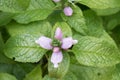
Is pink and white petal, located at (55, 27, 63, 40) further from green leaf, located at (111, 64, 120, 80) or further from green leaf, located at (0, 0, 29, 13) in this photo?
green leaf, located at (111, 64, 120, 80)

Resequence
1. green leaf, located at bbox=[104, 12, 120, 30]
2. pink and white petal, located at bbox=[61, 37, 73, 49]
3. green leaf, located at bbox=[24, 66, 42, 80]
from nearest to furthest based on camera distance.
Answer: pink and white petal, located at bbox=[61, 37, 73, 49]
green leaf, located at bbox=[24, 66, 42, 80]
green leaf, located at bbox=[104, 12, 120, 30]

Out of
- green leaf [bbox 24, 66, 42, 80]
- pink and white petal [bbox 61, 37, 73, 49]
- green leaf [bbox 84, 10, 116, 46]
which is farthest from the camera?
green leaf [bbox 84, 10, 116, 46]

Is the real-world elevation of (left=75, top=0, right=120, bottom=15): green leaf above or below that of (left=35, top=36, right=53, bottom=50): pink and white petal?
below

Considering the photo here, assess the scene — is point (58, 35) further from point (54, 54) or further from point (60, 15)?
point (60, 15)

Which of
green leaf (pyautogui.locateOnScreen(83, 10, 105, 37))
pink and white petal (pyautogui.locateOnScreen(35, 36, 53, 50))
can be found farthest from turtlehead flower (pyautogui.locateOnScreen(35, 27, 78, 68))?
green leaf (pyautogui.locateOnScreen(83, 10, 105, 37))

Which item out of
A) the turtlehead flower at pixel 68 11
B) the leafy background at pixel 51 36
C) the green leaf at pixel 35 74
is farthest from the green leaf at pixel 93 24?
the green leaf at pixel 35 74

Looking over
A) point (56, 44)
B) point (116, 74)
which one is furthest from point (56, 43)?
point (116, 74)
